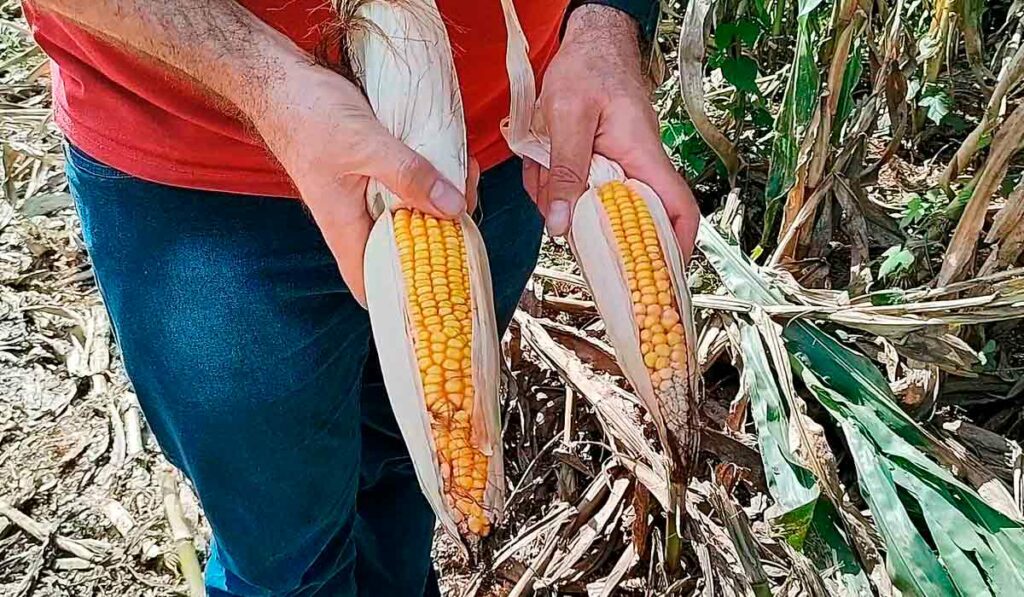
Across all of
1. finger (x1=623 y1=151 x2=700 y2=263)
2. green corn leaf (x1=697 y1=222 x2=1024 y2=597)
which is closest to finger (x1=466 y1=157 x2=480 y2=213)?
finger (x1=623 y1=151 x2=700 y2=263)

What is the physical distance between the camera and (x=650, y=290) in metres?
0.70

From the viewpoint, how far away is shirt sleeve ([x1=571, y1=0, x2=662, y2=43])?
856 millimetres

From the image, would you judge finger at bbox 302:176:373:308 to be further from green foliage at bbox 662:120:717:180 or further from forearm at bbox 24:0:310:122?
green foliage at bbox 662:120:717:180

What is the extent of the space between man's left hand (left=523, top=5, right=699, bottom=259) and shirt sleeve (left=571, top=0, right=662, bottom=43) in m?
0.06

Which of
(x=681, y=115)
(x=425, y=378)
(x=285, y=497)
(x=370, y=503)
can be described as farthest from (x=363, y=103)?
(x=681, y=115)

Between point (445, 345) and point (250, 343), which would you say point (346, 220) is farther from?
point (250, 343)

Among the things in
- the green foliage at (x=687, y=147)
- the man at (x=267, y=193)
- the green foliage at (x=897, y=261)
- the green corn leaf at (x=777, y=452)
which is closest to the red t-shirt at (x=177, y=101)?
the man at (x=267, y=193)

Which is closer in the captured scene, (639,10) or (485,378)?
(485,378)

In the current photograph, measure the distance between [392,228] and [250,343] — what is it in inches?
9.2

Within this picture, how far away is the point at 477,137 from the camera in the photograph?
2.76 feet

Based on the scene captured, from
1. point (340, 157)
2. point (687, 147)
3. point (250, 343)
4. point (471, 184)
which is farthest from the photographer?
point (687, 147)

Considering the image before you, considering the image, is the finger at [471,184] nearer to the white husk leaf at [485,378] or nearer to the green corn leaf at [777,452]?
the white husk leaf at [485,378]

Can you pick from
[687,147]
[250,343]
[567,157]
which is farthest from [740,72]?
[250,343]

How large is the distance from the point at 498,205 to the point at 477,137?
0.08m
